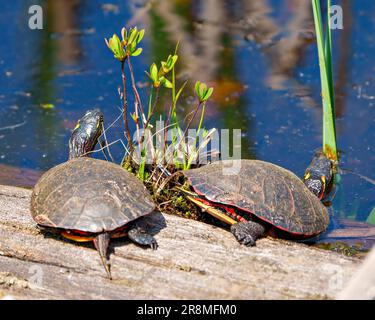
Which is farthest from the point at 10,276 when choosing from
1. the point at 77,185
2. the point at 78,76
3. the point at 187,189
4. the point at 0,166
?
the point at 78,76

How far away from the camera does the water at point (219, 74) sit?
5875 mm

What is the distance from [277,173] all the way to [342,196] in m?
1.30

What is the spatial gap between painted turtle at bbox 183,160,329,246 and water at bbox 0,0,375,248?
A: 67cm

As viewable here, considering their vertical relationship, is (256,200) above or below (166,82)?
below

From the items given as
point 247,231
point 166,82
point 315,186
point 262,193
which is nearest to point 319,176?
point 315,186

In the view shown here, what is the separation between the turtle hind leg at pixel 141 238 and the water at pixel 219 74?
152cm

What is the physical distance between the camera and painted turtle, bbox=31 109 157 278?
357 cm

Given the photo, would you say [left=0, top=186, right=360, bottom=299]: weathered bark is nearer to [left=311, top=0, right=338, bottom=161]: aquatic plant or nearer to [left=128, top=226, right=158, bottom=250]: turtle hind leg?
[left=128, top=226, right=158, bottom=250]: turtle hind leg

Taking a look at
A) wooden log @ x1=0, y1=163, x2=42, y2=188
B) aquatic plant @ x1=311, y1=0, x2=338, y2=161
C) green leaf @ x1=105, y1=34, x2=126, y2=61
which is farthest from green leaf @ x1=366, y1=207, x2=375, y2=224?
wooden log @ x1=0, y1=163, x2=42, y2=188

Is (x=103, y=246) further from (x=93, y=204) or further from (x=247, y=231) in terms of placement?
(x=247, y=231)

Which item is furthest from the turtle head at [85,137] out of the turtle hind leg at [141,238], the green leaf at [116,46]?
the turtle hind leg at [141,238]

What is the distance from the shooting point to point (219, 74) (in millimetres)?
7035

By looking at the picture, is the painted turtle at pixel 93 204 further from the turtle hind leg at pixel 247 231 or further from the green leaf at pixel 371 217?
the green leaf at pixel 371 217

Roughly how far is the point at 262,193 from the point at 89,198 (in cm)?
103
